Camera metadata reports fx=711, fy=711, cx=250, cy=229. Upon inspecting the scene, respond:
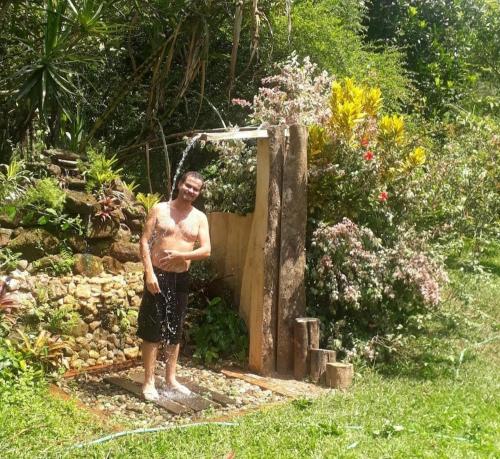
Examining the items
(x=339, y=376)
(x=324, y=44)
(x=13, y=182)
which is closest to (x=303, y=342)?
(x=339, y=376)

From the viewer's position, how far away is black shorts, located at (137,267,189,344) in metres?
5.57

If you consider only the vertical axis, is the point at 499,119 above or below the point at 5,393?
above

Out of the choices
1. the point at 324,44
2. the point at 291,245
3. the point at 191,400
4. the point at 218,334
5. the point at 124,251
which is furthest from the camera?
the point at 324,44

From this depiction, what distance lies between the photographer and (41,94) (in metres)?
7.61

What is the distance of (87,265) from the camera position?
691cm

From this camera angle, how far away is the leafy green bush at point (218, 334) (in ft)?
22.0

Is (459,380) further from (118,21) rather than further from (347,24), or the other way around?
(347,24)

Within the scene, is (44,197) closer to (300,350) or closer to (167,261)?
(167,261)

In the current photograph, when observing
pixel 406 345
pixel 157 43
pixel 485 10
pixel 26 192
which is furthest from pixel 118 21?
pixel 485 10

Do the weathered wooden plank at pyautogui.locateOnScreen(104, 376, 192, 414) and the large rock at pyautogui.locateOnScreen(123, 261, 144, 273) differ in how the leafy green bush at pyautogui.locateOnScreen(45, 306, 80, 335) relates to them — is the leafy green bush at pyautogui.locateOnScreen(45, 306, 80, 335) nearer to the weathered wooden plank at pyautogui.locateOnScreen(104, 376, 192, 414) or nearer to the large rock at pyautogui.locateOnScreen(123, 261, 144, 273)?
the weathered wooden plank at pyautogui.locateOnScreen(104, 376, 192, 414)

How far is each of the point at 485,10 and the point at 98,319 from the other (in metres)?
12.3

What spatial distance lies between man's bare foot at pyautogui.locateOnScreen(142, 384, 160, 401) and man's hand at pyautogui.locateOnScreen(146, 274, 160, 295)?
765mm

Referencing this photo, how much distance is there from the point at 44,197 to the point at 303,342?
2817 mm

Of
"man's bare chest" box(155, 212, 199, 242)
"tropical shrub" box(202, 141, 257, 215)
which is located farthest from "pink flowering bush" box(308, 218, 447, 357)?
"man's bare chest" box(155, 212, 199, 242)
